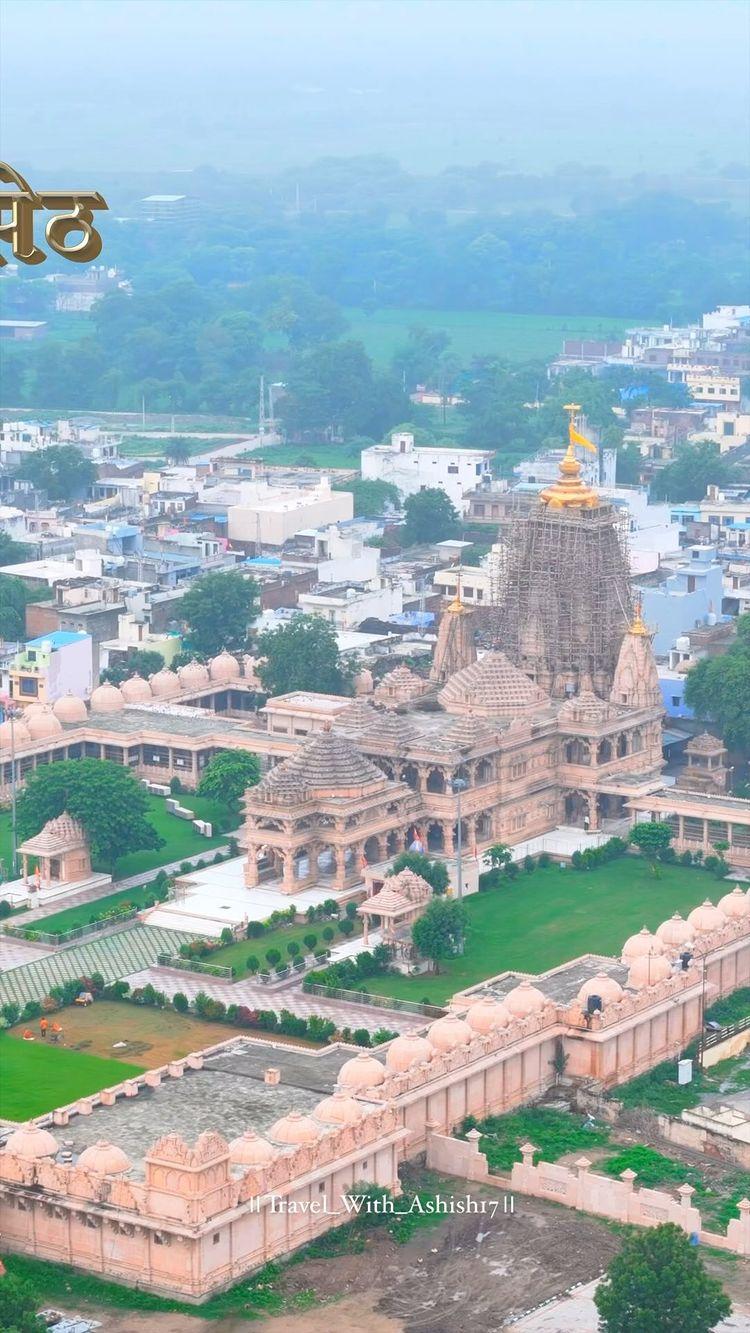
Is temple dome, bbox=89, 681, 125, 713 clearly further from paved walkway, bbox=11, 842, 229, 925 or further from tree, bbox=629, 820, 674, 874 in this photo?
tree, bbox=629, 820, 674, 874

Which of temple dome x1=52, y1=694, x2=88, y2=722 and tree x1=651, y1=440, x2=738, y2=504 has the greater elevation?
tree x1=651, y1=440, x2=738, y2=504

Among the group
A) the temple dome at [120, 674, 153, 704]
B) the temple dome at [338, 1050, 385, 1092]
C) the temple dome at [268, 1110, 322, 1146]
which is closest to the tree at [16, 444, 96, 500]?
the temple dome at [120, 674, 153, 704]

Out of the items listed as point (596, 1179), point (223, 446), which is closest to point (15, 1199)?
point (596, 1179)

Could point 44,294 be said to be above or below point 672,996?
above

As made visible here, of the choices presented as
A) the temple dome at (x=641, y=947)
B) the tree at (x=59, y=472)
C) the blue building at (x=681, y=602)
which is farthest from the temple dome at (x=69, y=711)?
the tree at (x=59, y=472)

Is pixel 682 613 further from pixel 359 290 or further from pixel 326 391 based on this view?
pixel 359 290

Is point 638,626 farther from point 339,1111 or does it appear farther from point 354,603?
point 339,1111
